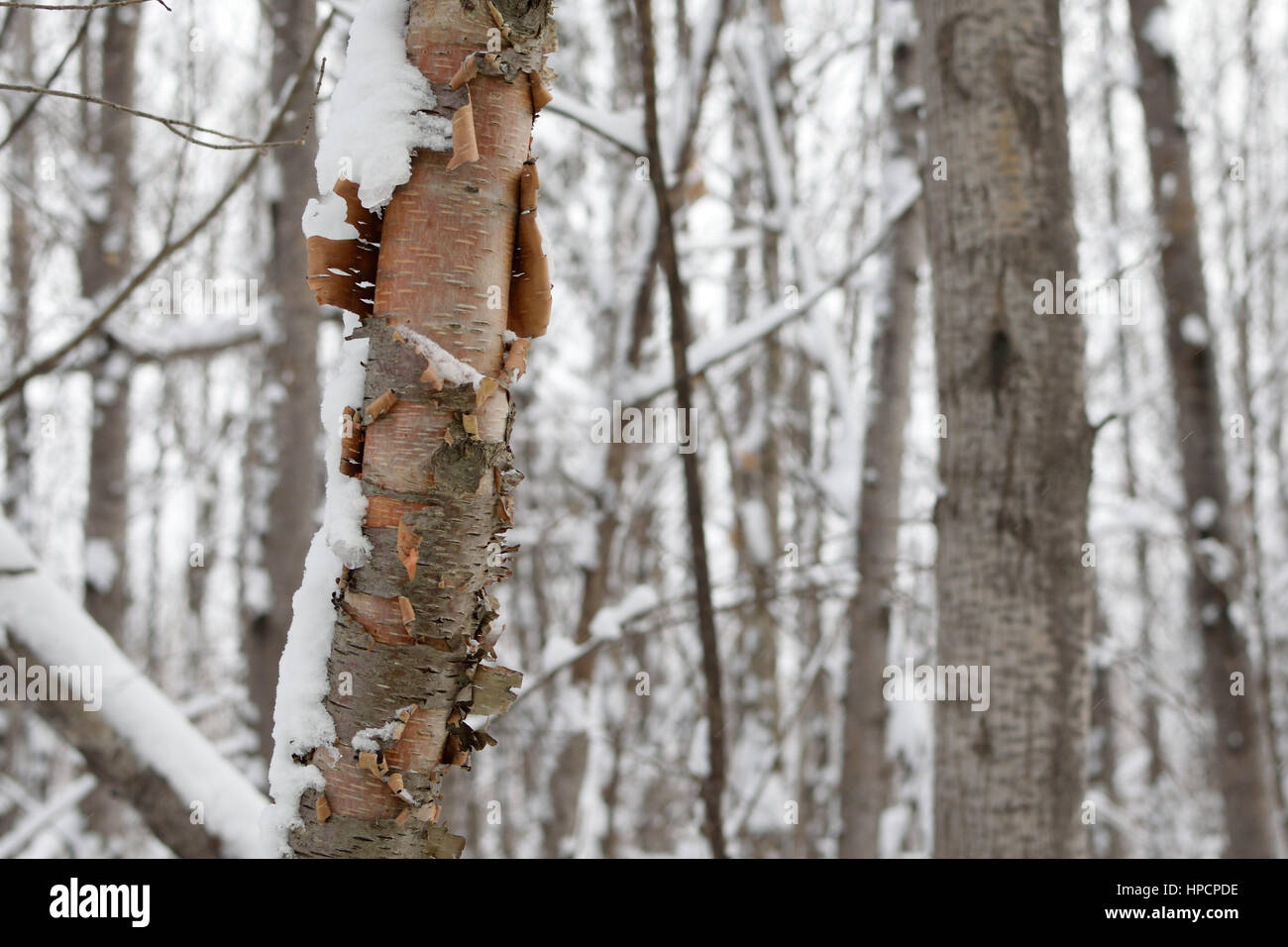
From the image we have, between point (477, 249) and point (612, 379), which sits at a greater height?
point (612, 379)

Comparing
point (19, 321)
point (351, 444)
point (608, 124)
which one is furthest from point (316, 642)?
point (19, 321)

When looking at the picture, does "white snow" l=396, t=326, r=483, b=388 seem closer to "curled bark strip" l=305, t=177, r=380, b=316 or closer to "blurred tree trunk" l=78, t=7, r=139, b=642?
"curled bark strip" l=305, t=177, r=380, b=316

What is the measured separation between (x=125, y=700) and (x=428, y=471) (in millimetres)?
1409

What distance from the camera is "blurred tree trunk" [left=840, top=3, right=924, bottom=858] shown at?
3955mm

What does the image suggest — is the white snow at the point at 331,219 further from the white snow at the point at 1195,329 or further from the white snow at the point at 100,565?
the white snow at the point at 100,565

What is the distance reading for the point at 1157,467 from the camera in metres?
13.5

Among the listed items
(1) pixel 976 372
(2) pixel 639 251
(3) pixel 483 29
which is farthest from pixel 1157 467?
(3) pixel 483 29

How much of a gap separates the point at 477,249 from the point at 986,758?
178 centimetres

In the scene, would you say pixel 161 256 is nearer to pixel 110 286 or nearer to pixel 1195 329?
pixel 110 286

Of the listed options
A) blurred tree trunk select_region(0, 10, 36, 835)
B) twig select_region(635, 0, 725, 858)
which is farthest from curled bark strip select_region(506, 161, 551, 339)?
blurred tree trunk select_region(0, 10, 36, 835)

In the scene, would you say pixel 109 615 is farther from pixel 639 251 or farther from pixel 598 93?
pixel 598 93

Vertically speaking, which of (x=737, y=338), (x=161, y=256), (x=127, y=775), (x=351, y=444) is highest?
(x=737, y=338)

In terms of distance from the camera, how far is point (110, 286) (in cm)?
509
